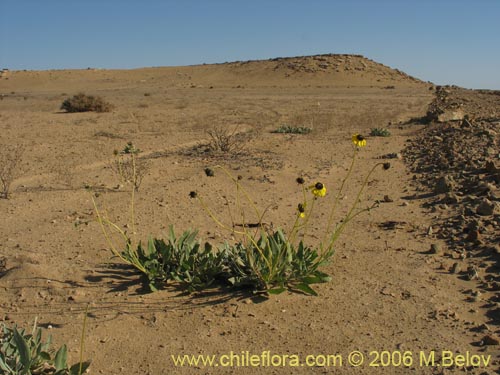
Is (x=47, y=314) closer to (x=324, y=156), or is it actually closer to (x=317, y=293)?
(x=317, y=293)

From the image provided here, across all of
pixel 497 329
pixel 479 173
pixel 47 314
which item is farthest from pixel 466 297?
pixel 479 173

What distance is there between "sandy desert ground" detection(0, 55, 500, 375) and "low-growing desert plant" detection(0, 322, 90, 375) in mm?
215

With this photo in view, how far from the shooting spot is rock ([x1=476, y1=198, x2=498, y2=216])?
4.73 metres

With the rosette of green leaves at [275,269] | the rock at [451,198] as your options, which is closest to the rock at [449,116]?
the rock at [451,198]

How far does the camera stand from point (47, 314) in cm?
320

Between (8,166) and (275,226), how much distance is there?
4.23 metres

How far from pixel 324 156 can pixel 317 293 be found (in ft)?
15.9

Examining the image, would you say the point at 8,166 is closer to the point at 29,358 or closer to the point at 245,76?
the point at 29,358

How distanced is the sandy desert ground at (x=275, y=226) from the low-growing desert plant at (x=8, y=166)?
14cm

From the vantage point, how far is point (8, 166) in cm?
715

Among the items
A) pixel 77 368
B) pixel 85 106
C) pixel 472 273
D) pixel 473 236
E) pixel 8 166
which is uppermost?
pixel 85 106

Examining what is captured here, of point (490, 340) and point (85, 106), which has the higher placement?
point (85, 106)

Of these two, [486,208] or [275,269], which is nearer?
[275,269]

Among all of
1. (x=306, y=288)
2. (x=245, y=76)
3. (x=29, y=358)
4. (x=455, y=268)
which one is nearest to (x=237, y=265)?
(x=306, y=288)
